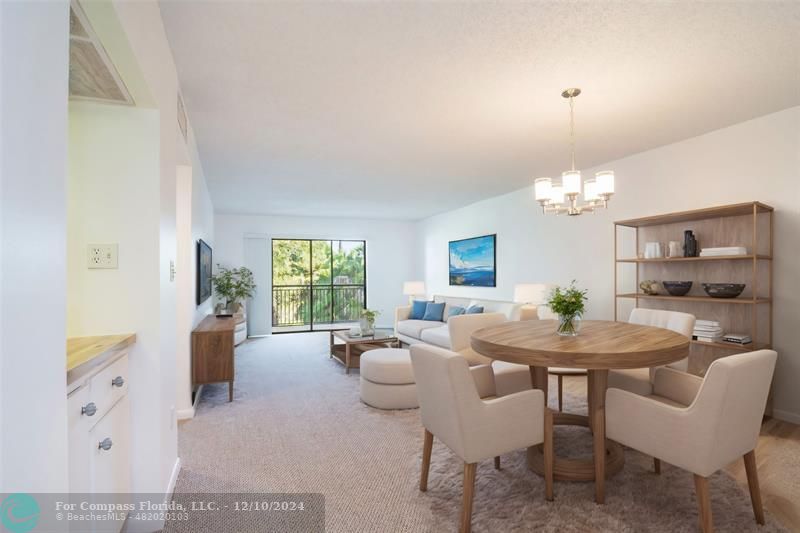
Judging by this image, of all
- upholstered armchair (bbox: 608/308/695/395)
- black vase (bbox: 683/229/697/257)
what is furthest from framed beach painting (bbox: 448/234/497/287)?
upholstered armchair (bbox: 608/308/695/395)

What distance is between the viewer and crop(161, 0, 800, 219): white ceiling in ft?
6.40

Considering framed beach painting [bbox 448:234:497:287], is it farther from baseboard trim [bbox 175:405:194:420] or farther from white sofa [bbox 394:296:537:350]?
baseboard trim [bbox 175:405:194:420]

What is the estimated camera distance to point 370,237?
29.2ft

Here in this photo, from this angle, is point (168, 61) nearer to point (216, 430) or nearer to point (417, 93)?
point (417, 93)

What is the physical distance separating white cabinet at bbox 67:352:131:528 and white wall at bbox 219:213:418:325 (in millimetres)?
6325

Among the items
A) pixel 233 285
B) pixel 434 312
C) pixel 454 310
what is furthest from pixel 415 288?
pixel 233 285

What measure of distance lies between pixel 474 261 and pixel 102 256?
579cm

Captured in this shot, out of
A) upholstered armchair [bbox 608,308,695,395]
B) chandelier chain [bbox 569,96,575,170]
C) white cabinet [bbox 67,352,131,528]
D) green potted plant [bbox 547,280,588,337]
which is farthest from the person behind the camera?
chandelier chain [bbox 569,96,575,170]

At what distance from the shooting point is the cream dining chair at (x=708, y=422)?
1623 millimetres

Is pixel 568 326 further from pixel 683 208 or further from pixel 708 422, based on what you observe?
pixel 683 208

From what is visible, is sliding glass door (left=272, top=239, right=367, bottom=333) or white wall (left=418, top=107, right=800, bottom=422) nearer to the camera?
white wall (left=418, top=107, right=800, bottom=422)

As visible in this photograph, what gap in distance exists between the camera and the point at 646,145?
12.8 ft

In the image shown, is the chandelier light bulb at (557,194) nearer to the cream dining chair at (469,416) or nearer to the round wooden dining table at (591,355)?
the round wooden dining table at (591,355)

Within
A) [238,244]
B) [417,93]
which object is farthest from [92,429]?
[238,244]
